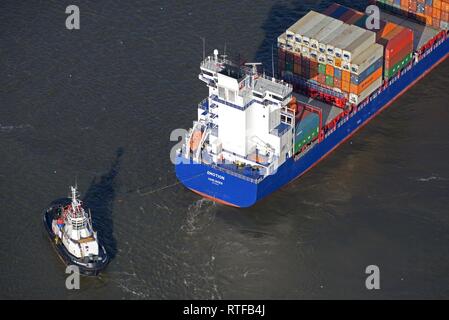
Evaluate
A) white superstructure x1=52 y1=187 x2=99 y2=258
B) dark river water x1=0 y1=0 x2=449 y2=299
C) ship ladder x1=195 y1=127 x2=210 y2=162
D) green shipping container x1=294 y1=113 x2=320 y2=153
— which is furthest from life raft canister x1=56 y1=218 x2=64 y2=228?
green shipping container x1=294 y1=113 x2=320 y2=153

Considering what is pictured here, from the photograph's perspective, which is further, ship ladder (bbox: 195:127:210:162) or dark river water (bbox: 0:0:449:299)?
ship ladder (bbox: 195:127:210:162)

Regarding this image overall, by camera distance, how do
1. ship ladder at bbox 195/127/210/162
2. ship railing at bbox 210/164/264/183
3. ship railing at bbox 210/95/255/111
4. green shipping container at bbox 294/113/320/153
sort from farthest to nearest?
green shipping container at bbox 294/113/320/153 < ship ladder at bbox 195/127/210/162 < ship railing at bbox 210/164/264/183 < ship railing at bbox 210/95/255/111

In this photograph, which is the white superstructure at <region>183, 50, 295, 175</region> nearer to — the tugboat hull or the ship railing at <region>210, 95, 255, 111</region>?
the ship railing at <region>210, 95, 255, 111</region>

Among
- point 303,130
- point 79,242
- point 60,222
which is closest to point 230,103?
point 303,130

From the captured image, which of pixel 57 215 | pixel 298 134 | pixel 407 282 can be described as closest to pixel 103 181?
pixel 57 215

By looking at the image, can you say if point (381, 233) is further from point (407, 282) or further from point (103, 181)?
→ point (103, 181)

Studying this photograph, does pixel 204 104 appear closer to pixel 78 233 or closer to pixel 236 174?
pixel 236 174
